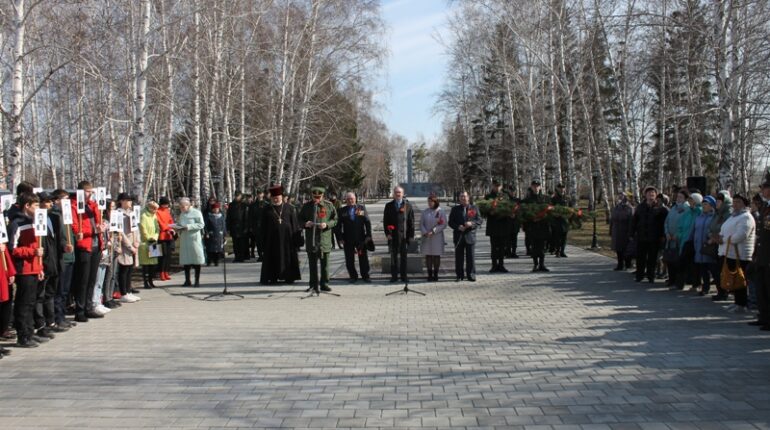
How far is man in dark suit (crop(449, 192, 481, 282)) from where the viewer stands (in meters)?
14.6

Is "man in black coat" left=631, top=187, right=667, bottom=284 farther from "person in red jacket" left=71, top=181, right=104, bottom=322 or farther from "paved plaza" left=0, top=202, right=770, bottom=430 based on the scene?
"person in red jacket" left=71, top=181, right=104, bottom=322

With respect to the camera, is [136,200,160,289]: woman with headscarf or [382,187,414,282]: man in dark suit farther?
[382,187,414,282]: man in dark suit

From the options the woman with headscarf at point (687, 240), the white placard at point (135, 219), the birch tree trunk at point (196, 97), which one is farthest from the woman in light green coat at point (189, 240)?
the woman with headscarf at point (687, 240)

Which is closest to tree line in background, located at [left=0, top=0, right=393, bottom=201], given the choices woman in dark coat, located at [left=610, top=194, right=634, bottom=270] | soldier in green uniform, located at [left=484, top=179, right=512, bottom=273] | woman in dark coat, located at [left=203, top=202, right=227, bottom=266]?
woman in dark coat, located at [left=203, top=202, right=227, bottom=266]

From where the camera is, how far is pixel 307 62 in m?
29.5

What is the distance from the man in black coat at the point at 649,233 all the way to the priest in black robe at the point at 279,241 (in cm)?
706

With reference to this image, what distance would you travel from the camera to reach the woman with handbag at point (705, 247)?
11.4 m

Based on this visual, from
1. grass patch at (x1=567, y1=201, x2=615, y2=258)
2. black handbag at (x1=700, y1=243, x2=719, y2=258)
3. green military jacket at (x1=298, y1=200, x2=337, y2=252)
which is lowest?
grass patch at (x1=567, y1=201, x2=615, y2=258)

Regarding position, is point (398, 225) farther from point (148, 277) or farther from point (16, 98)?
point (16, 98)

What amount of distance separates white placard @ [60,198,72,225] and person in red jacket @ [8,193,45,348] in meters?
0.72

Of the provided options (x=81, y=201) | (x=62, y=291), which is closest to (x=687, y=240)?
(x=81, y=201)

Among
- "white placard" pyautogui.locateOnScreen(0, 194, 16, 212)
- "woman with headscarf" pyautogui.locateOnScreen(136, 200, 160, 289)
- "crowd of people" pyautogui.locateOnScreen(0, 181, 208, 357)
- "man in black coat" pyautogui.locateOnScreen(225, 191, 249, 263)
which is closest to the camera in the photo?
"white placard" pyautogui.locateOnScreen(0, 194, 16, 212)

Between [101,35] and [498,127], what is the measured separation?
1310 inches

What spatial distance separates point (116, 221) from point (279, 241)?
3958 millimetres
